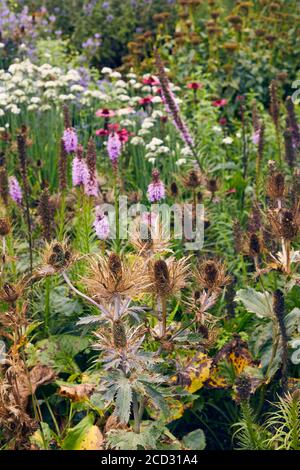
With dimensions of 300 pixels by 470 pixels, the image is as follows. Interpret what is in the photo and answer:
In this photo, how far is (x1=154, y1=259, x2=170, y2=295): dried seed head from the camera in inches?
104

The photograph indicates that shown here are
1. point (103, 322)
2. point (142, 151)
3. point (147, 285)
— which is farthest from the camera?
point (142, 151)

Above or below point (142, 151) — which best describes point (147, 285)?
below

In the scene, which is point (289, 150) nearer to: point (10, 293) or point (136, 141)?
point (136, 141)

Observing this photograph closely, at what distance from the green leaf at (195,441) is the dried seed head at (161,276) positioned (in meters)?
0.77

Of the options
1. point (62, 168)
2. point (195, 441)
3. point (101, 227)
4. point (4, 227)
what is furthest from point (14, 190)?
point (195, 441)

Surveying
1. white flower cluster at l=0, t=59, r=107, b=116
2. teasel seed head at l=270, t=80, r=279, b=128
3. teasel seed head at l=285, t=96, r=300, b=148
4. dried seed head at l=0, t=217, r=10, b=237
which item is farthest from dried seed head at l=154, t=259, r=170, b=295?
white flower cluster at l=0, t=59, r=107, b=116

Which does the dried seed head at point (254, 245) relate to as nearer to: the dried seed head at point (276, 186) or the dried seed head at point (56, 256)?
the dried seed head at point (276, 186)

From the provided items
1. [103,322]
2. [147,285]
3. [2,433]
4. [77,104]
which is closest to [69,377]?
[2,433]

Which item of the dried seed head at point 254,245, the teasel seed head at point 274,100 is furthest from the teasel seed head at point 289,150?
the dried seed head at point 254,245

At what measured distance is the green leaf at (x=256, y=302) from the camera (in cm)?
314
